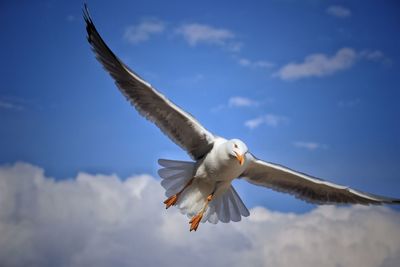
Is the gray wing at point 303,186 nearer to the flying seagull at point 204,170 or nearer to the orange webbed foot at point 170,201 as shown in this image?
the flying seagull at point 204,170

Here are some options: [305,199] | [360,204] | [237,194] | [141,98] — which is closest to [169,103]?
[141,98]

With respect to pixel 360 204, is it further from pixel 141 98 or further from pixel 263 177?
pixel 141 98

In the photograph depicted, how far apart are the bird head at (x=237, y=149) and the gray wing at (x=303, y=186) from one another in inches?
17.6

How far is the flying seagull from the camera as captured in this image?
600 centimetres

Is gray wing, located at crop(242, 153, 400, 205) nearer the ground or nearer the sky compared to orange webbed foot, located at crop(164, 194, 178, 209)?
nearer the sky

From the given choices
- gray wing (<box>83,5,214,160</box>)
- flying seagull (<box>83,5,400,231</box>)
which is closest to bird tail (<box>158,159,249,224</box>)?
flying seagull (<box>83,5,400,231</box>)

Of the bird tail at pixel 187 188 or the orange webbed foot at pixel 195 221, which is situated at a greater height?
the bird tail at pixel 187 188

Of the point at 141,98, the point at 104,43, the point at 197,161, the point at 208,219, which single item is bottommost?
the point at 208,219

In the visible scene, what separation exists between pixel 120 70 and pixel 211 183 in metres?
1.45

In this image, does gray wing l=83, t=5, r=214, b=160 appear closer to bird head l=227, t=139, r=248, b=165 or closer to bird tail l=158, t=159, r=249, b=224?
bird tail l=158, t=159, r=249, b=224

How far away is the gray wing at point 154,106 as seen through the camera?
237 inches

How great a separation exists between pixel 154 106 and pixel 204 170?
32.0 inches

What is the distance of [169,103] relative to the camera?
6.00 metres

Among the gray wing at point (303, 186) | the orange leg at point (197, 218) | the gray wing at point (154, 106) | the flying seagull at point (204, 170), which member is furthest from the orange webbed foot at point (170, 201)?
the gray wing at point (303, 186)
